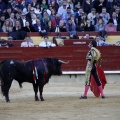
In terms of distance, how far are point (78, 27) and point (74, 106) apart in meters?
7.41

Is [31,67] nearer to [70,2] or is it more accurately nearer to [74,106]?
[74,106]

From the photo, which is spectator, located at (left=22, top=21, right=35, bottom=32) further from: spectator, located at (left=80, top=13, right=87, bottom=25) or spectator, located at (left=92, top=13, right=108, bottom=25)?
spectator, located at (left=92, top=13, right=108, bottom=25)

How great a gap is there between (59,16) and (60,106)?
718cm

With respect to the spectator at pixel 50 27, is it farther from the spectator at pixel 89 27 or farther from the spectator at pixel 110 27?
Answer: the spectator at pixel 110 27

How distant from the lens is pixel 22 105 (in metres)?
12.5

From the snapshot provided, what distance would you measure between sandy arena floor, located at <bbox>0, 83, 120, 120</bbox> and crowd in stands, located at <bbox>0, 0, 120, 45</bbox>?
2.79 m

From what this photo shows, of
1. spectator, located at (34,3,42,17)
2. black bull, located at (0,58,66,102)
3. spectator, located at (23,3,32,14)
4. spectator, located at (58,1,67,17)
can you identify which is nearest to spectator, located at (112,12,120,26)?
spectator, located at (58,1,67,17)

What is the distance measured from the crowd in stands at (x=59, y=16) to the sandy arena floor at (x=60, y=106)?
2788 millimetres

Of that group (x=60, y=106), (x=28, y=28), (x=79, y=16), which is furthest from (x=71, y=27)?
(x=60, y=106)

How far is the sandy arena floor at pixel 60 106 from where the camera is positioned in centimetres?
1080

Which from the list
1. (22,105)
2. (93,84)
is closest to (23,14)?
(93,84)

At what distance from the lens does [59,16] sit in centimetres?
1920

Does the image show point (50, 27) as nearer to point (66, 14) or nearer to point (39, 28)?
point (39, 28)

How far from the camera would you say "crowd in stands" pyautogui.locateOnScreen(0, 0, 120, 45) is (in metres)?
18.7
